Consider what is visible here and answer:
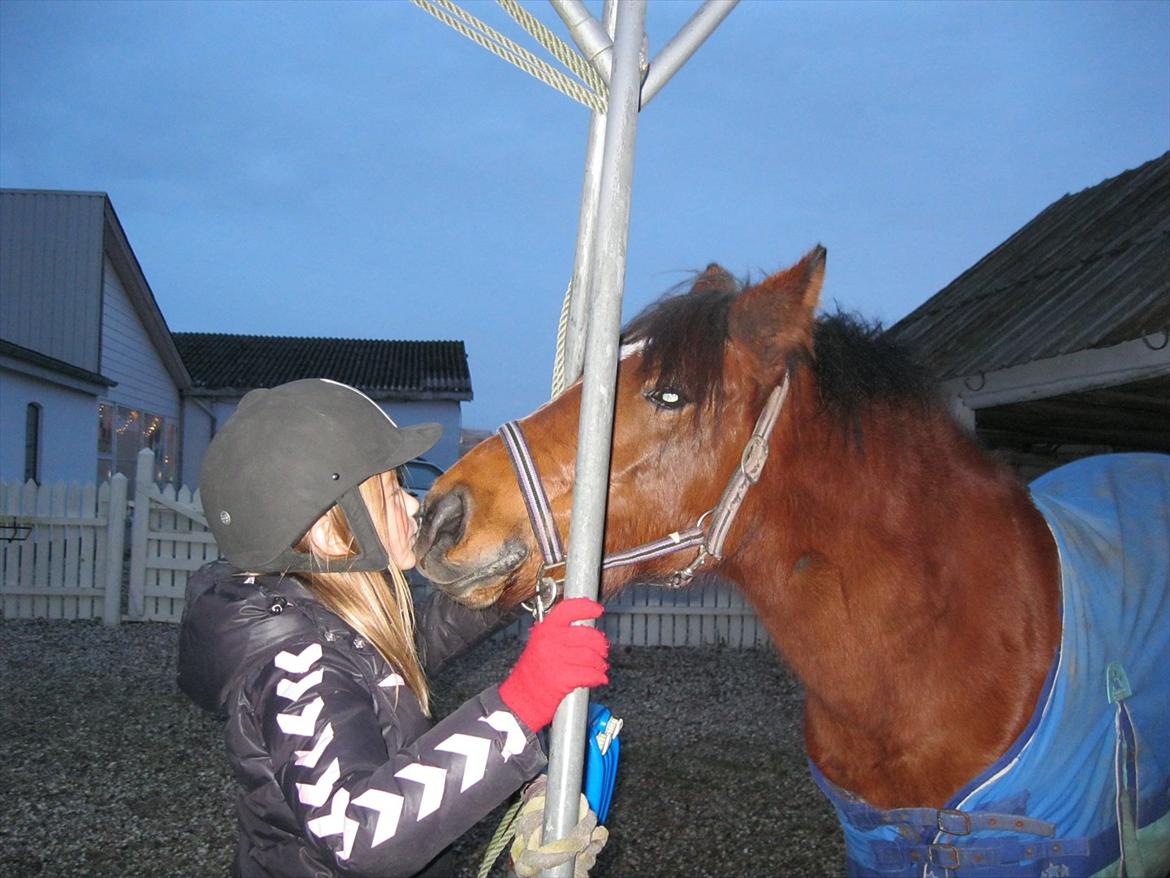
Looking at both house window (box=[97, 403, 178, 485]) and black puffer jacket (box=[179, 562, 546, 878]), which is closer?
black puffer jacket (box=[179, 562, 546, 878])

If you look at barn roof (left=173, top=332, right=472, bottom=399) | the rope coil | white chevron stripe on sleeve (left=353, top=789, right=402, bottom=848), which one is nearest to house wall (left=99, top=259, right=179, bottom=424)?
barn roof (left=173, top=332, right=472, bottom=399)

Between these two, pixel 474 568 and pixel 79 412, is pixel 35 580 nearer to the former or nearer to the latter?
pixel 79 412

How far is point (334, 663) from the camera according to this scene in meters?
1.58

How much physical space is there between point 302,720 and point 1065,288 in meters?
5.55

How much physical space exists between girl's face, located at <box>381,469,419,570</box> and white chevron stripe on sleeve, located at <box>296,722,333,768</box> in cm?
47

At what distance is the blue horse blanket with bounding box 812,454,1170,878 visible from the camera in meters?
1.83

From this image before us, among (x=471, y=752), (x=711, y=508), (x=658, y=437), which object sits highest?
(x=658, y=437)

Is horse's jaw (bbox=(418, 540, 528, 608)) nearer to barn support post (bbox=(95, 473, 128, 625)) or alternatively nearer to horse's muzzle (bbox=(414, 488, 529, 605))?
horse's muzzle (bbox=(414, 488, 529, 605))

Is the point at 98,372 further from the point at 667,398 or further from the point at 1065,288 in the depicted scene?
the point at 667,398

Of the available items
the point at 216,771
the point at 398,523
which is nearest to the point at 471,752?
the point at 398,523

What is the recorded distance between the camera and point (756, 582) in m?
1.97

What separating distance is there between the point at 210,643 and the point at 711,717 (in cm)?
567

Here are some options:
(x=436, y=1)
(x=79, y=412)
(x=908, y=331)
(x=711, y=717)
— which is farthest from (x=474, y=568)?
(x=79, y=412)

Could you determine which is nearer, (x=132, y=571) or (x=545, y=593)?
(x=545, y=593)
